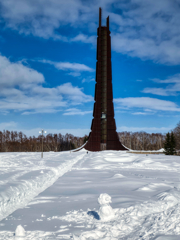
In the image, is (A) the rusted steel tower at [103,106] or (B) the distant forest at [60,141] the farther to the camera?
(B) the distant forest at [60,141]

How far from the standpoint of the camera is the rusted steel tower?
1827 inches

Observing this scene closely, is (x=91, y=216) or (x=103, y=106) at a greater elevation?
(x=103, y=106)

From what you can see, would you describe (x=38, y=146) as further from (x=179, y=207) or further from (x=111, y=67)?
(x=179, y=207)

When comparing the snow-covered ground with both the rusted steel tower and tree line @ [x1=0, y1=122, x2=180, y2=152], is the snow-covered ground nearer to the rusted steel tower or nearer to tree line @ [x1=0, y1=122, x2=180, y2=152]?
the rusted steel tower

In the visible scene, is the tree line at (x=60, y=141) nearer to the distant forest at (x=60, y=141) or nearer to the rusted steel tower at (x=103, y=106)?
the distant forest at (x=60, y=141)

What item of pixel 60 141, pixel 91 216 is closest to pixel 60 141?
pixel 60 141

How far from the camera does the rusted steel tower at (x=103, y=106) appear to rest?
46.4 meters

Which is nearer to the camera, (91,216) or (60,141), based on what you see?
(91,216)

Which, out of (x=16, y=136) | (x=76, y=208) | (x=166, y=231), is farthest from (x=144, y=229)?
(x=16, y=136)

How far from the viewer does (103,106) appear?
158ft

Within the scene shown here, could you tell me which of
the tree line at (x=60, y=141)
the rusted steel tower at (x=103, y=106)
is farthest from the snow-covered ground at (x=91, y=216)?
the tree line at (x=60, y=141)

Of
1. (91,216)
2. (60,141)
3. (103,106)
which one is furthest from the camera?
(60,141)

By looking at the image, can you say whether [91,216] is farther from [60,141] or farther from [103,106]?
[60,141]

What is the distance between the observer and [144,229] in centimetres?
466
